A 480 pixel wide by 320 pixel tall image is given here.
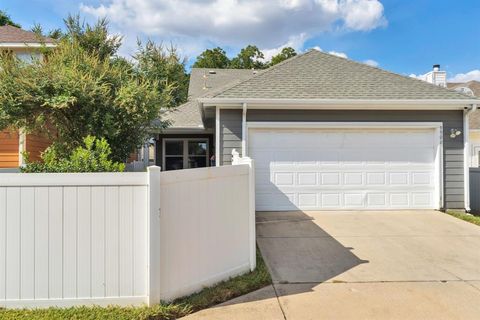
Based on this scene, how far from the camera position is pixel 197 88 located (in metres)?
16.8

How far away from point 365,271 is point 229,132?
→ 16.6 feet

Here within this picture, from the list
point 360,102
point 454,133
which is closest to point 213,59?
point 360,102

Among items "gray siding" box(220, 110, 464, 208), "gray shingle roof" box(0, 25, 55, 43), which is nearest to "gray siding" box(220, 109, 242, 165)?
"gray siding" box(220, 110, 464, 208)

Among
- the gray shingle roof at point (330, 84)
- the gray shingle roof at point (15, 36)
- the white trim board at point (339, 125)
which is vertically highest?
the gray shingle roof at point (15, 36)

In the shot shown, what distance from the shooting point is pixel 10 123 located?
583 centimetres

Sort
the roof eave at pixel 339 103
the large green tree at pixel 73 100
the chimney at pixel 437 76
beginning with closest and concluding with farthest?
1. the large green tree at pixel 73 100
2. the roof eave at pixel 339 103
3. the chimney at pixel 437 76

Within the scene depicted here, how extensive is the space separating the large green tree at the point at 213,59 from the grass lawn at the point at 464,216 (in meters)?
28.4

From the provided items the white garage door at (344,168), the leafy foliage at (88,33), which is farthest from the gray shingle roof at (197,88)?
the leafy foliage at (88,33)

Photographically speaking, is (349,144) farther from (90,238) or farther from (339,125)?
(90,238)

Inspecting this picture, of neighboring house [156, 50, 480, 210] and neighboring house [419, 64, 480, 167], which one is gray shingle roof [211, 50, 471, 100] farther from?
neighboring house [419, 64, 480, 167]

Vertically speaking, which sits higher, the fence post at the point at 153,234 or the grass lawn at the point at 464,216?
the fence post at the point at 153,234

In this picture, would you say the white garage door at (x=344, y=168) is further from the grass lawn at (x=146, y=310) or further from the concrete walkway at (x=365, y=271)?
the grass lawn at (x=146, y=310)

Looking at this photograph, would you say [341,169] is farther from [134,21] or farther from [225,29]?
[225,29]

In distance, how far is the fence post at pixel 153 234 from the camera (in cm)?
334
